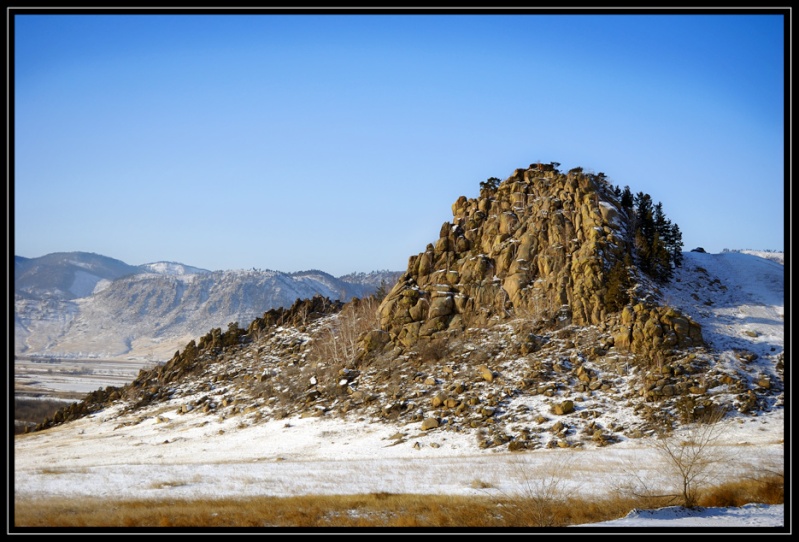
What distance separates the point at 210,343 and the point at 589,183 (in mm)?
51751

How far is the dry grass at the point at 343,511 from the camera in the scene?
25453mm

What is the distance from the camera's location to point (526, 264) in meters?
64.9

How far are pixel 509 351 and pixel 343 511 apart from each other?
31842 millimetres

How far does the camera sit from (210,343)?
80.6 m

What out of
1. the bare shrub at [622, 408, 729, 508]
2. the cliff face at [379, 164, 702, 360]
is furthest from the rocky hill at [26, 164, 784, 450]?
the bare shrub at [622, 408, 729, 508]

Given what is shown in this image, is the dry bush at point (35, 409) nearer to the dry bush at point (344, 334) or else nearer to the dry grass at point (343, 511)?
the dry bush at point (344, 334)

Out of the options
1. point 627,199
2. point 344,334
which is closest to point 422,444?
point 344,334

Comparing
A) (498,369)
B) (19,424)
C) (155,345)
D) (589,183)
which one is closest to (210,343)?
(19,424)

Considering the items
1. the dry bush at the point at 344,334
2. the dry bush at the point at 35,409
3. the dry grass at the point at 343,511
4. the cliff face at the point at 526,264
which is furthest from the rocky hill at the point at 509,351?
the dry grass at the point at 343,511

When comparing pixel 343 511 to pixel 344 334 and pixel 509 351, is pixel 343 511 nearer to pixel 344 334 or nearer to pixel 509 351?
pixel 509 351

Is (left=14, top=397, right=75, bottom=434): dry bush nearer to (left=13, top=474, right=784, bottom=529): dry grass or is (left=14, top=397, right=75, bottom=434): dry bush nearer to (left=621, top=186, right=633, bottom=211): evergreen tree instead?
(left=13, top=474, right=784, bottom=529): dry grass

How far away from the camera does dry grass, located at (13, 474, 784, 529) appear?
2545 cm

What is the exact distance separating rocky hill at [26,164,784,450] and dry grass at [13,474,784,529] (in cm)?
1405
